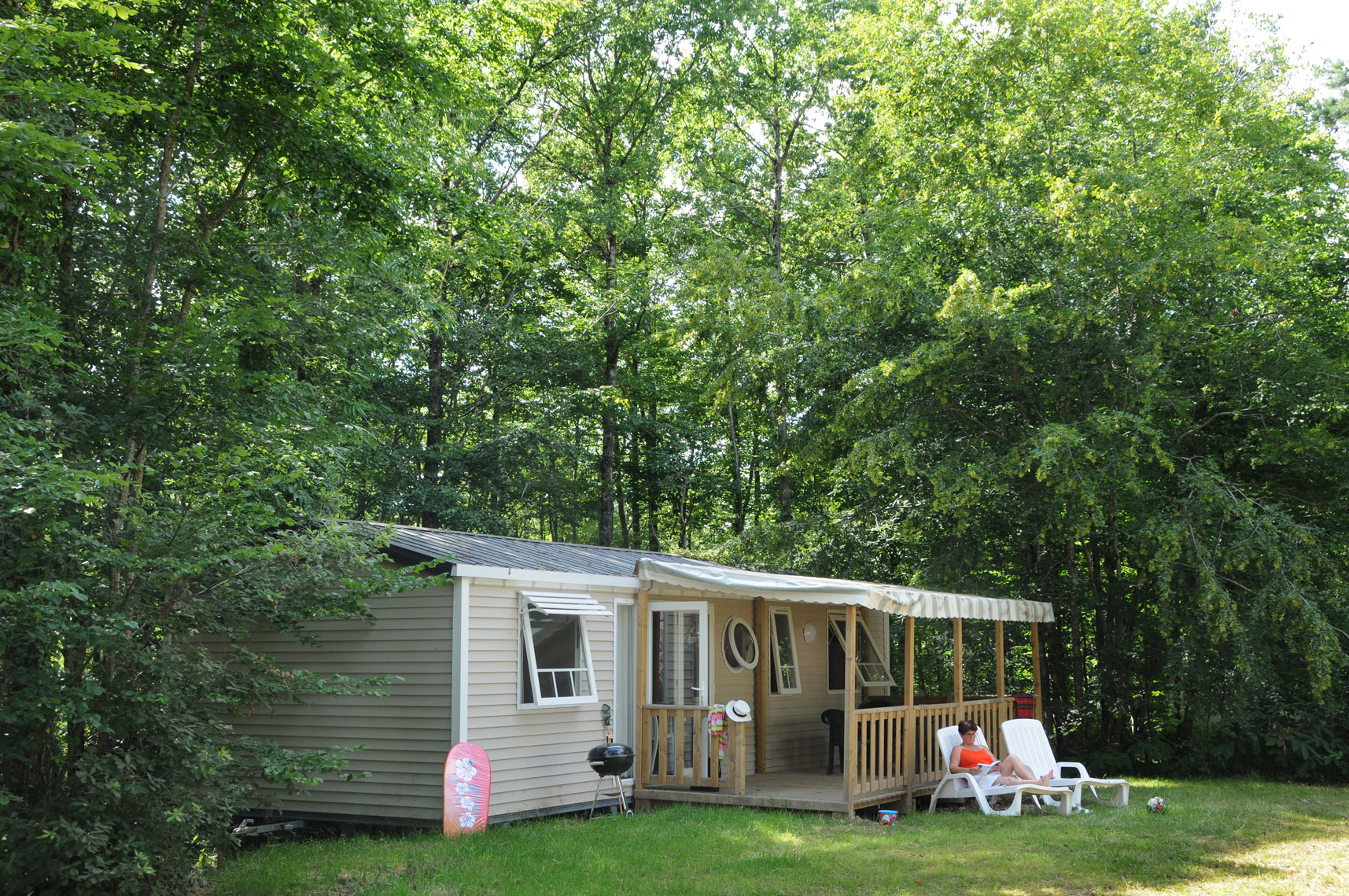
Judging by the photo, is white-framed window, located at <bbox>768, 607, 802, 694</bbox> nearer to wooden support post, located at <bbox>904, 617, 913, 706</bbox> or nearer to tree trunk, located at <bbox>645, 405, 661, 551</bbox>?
wooden support post, located at <bbox>904, 617, 913, 706</bbox>

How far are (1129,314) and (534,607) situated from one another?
907 cm

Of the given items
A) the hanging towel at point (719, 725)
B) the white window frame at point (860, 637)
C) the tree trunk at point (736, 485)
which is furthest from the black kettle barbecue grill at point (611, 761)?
the tree trunk at point (736, 485)

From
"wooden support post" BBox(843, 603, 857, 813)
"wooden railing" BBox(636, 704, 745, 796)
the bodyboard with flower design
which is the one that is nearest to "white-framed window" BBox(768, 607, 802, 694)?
"wooden railing" BBox(636, 704, 745, 796)

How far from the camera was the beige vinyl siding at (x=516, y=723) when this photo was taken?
9.13 metres

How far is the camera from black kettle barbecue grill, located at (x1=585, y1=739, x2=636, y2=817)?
9.72 m

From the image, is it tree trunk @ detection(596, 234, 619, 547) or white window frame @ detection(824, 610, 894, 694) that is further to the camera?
tree trunk @ detection(596, 234, 619, 547)

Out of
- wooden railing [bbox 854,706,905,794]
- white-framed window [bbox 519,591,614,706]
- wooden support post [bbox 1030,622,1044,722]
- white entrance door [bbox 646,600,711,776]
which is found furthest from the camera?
wooden support post [bbox 1030,622,1044,722]

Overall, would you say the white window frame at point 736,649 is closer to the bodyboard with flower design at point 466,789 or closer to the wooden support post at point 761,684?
the wooden support post at point 761,684

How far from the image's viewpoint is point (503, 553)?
10.3 metres

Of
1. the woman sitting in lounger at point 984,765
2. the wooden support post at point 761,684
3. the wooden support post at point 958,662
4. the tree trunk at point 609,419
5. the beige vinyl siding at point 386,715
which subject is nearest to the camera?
the beige vinyl siding at point 386,715

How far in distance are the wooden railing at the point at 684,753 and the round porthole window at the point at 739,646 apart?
1.20m

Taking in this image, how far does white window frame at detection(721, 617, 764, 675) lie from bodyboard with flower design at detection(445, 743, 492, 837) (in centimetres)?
370

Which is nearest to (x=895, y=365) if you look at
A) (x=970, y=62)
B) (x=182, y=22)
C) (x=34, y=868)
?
(x=970, y=62)

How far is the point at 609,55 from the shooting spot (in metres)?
22.8
